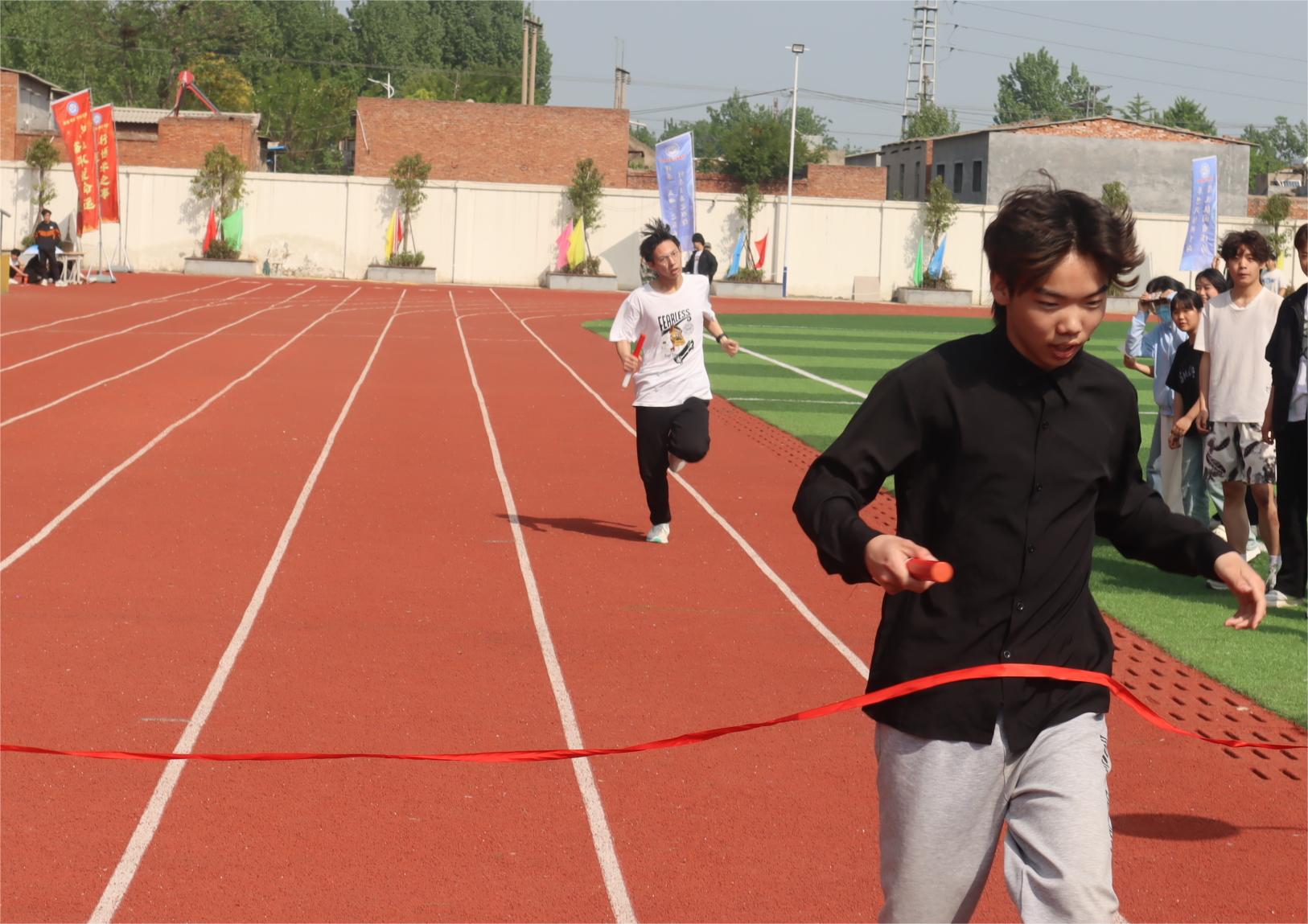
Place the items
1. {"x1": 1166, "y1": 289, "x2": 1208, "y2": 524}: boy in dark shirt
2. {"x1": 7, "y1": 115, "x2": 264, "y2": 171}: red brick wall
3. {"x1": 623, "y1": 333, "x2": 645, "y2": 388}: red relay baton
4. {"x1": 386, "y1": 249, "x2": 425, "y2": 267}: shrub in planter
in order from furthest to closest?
1. {"x1": 7, "y1": 115, "x2": 264, "y2": 171}: red brick wall
2. {"x1": 386, "y1": 249, "x2": 425, "y2": 267}: shrub in planter
3. {"x1": 623, "y1": 333, "x2": 645, "y2": 388}: red relay baton
4. {"x1": 1166, "y1": 289, "x2": 1208, "y2": 524}: boy in dark shirt

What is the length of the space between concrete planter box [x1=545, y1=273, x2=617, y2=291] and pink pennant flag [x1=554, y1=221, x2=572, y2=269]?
4.19 ft

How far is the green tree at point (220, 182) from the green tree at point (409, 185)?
4.75 meters

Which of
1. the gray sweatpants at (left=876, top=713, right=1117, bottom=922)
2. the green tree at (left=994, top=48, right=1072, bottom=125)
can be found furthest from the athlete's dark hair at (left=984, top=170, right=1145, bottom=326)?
the green tree at (left=994, top=48, right=1072, bottom=125)

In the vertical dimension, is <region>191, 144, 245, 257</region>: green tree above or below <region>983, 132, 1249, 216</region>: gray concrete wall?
below

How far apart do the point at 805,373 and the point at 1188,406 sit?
14.2m

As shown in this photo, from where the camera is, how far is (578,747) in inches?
248

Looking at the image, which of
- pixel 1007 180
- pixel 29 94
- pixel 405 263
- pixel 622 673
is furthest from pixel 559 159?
pixel 622 673

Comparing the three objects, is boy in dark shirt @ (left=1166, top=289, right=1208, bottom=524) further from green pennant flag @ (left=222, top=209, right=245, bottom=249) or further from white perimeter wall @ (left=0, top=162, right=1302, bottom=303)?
green pennant flag @ (left=222, top=209, right=245, bottom=249)

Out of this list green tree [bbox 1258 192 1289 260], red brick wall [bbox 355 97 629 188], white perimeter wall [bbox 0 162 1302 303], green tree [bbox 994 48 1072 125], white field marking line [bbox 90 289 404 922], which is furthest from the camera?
green tree [bbox 994 48 1072 125]

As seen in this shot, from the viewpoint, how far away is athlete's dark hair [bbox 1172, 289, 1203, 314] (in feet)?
33.5

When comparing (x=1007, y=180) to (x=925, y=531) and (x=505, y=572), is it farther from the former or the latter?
(x=925, y=531)

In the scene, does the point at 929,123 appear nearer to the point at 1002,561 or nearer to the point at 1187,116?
the point at 1187,116

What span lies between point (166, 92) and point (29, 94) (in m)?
38.3

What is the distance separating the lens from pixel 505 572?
9523 mm
